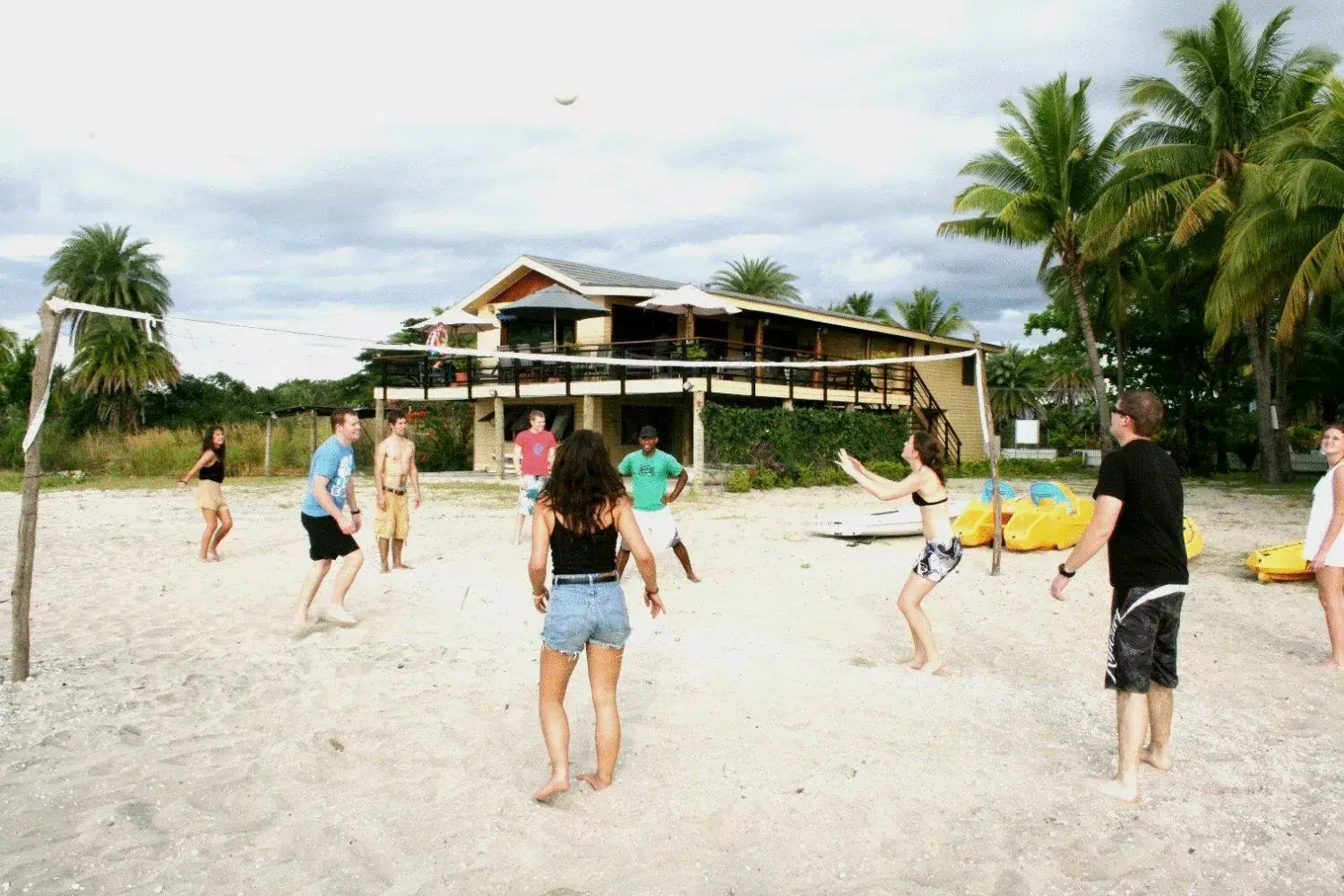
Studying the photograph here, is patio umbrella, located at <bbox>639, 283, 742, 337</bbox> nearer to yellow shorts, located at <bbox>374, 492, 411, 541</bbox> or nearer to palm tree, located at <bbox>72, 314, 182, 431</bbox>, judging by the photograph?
yellow shorts, located at <bbox>374, 492, 411, 541</bbox>

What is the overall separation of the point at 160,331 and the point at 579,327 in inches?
709

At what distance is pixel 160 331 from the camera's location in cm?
824

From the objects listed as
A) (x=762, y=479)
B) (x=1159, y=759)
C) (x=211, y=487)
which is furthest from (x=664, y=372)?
(x=1159, y=759)

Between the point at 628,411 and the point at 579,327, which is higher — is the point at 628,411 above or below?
below

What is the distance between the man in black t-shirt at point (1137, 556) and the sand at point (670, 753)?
346mm

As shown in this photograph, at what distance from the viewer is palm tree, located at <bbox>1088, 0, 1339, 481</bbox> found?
68.8ft

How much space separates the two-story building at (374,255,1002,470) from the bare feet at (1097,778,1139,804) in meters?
17.6

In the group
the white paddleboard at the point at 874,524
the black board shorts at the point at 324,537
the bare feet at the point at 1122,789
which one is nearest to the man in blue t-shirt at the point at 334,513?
the black board shorts at the point at 324,537

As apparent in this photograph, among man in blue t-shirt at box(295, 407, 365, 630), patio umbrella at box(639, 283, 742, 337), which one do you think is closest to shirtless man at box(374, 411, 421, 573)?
man in blue t-shirt at box(295, 407, 365, 630)

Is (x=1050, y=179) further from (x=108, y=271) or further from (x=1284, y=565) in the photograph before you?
(x=108, y=271)

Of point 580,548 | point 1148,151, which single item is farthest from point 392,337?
point 580,548

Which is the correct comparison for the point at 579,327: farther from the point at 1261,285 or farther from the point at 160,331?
the point at 160,331

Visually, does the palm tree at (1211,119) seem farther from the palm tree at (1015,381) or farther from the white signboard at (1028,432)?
the palm tree at (1015,381)

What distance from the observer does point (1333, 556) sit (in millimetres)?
5871
